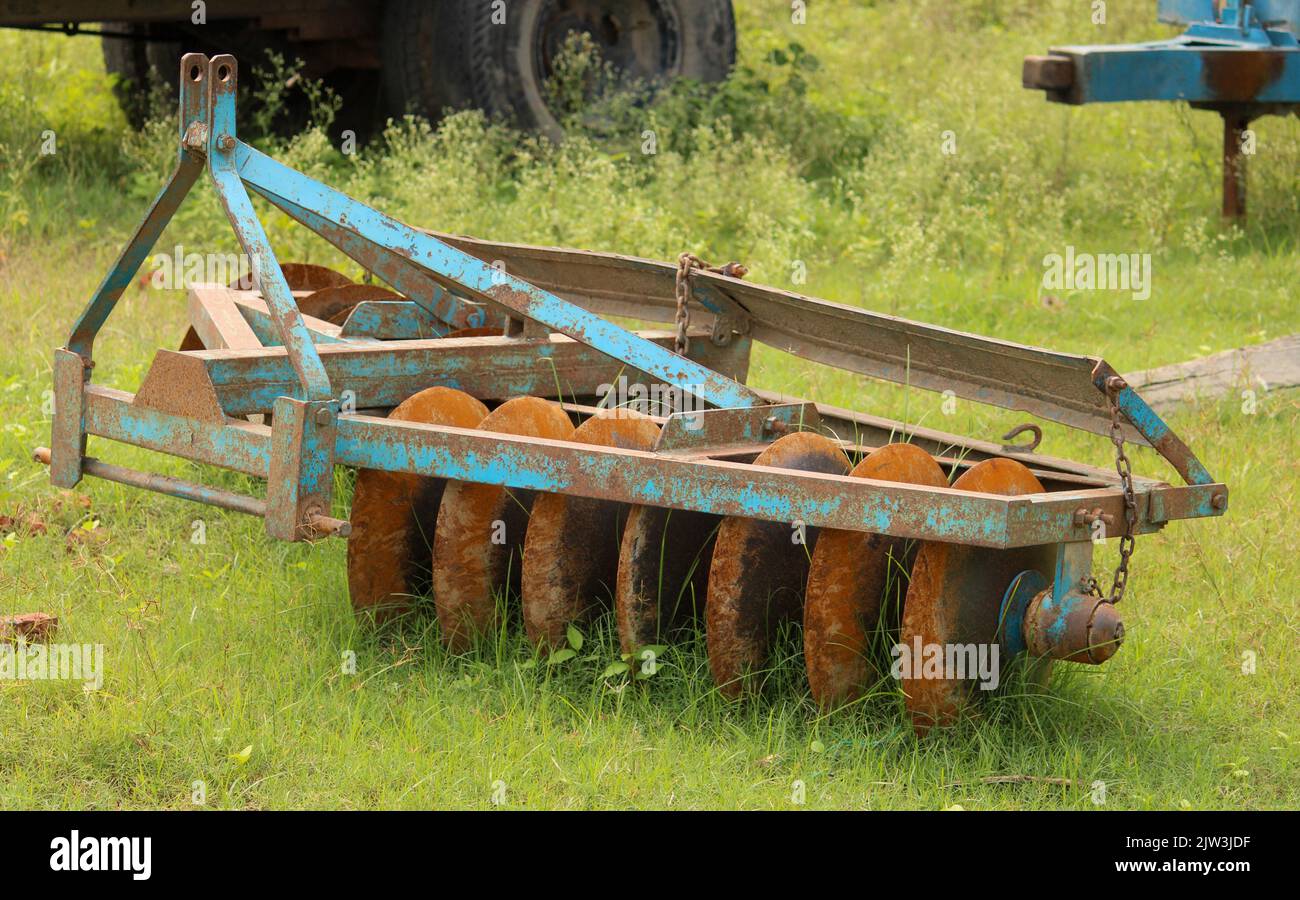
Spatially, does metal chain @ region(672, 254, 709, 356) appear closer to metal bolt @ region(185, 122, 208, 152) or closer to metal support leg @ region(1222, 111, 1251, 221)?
metal bolt @ region(185, 122, 208, 152)

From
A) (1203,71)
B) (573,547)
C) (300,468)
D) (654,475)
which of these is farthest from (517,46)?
(654,475)

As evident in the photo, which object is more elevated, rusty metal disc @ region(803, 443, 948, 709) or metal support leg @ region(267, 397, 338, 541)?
metal support leg @ region(267, 397, 338, 541)

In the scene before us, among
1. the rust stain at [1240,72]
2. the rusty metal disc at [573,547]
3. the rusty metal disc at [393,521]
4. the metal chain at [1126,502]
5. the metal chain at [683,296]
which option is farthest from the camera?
the rust stain at [1240,72]

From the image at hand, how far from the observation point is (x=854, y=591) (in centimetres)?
327

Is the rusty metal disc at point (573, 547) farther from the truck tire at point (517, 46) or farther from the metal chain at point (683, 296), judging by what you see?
the truck tire at point (517, 46)

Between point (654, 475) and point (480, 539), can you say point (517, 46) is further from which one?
point (654, 475)

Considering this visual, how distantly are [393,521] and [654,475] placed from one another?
32.5 inches

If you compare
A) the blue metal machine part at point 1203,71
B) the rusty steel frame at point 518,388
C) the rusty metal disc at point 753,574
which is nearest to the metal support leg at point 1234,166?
the blue metal machine part at point 1203,71

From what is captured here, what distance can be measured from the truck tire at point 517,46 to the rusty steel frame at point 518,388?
4327 millimetres

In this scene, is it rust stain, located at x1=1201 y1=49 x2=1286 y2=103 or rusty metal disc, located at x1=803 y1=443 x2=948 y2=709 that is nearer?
rusty metal disc, located at x1=803 y1=443 x2=948 y2=709

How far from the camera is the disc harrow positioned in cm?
316

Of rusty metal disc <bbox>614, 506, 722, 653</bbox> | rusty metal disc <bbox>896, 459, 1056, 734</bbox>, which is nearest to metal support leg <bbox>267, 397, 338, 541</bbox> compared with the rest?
rusty metal disc <bbox>614, 506, 722, 653</bbox>

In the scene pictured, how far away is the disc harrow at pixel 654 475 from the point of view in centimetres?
316


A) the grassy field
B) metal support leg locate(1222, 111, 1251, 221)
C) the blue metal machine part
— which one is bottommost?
the grassy field
